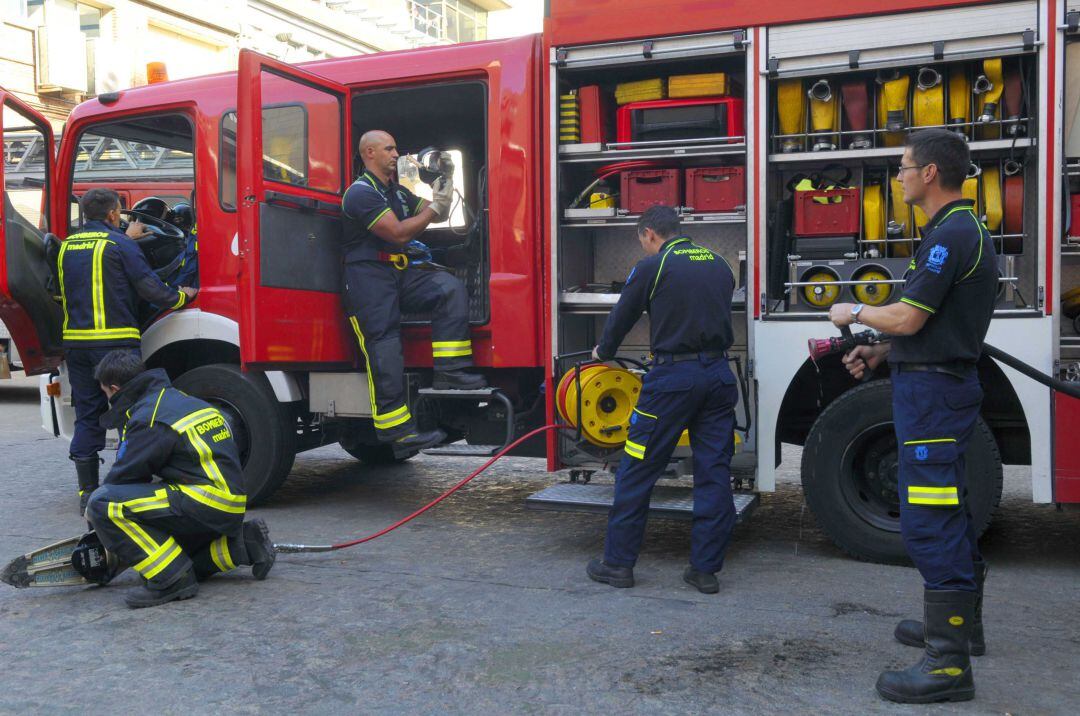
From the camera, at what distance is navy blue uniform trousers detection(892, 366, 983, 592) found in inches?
129

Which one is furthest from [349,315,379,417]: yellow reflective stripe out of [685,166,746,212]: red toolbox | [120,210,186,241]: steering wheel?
[685,166,746,212]: red toolbox

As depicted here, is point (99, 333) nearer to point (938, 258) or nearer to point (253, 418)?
point (253, 418)

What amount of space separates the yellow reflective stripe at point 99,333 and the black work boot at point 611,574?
3.17m

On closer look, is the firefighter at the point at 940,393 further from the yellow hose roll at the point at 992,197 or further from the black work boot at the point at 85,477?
the black work boot at the point at 85,477

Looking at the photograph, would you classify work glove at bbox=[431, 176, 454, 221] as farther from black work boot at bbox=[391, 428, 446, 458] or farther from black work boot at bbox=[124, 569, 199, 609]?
black work boot at bbox=[124, 569, 199, 609]

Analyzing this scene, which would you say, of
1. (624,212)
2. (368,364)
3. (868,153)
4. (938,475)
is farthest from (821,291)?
(368,364)

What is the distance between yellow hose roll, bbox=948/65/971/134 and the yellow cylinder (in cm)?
67

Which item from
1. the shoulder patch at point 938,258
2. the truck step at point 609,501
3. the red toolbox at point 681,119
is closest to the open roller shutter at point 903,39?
the red toolbox at point 681,119

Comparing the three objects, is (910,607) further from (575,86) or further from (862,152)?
(575,86)

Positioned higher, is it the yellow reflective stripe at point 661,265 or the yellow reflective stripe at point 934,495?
the yellow reflective stripe at point 661,265

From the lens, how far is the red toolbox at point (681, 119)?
511 centimetres

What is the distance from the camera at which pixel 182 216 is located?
256 inches

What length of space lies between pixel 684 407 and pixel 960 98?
1.96 meters

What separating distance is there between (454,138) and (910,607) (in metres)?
4.17
